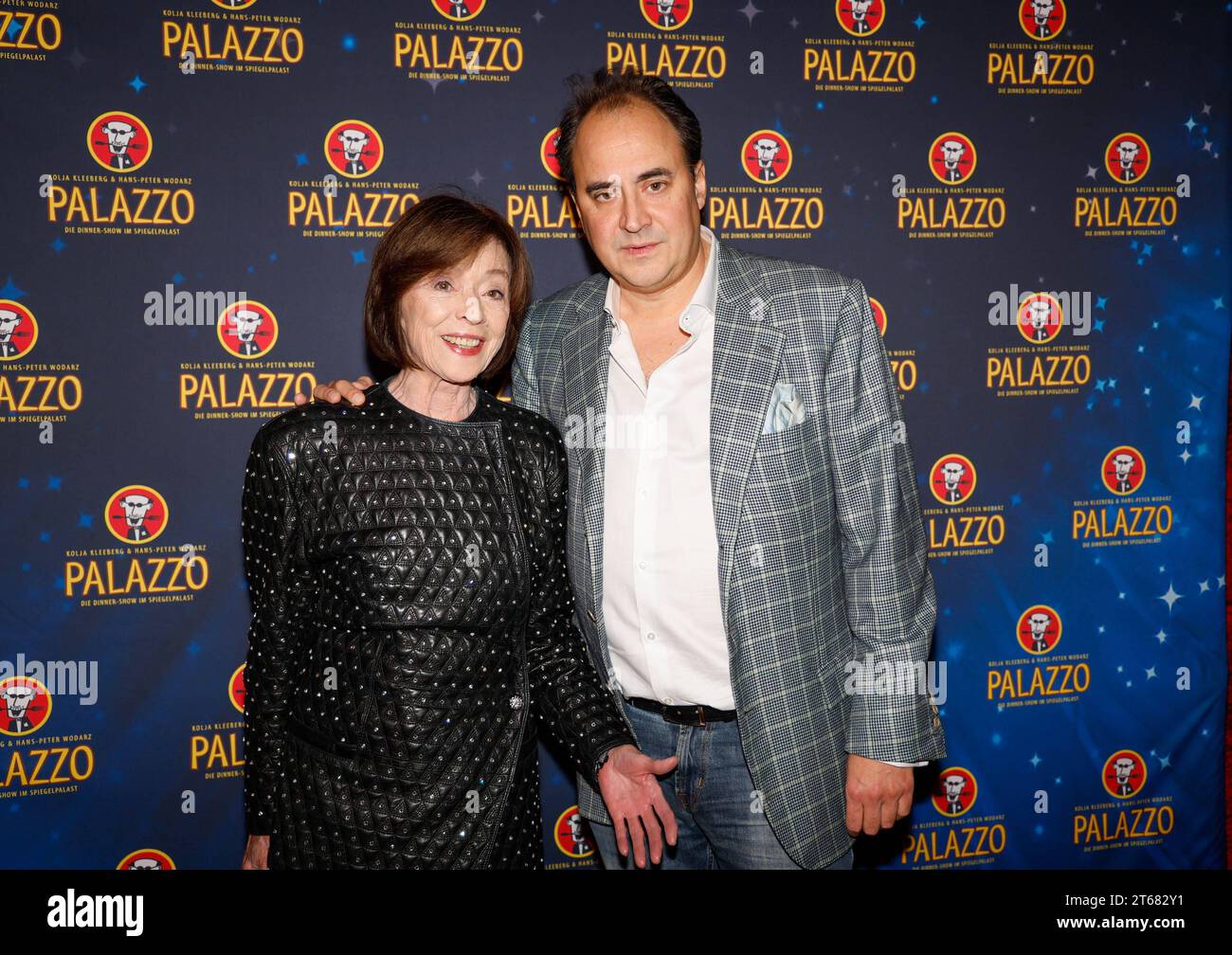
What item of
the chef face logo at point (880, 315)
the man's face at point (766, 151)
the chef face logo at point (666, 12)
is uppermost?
the chef face logo at point (666, 12)

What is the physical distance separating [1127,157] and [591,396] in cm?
219

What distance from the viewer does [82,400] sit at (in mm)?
2436

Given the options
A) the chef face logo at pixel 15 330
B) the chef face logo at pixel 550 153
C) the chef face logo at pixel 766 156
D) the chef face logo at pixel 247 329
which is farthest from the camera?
the chef face logo at pixel 766 156

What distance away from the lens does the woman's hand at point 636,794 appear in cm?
173

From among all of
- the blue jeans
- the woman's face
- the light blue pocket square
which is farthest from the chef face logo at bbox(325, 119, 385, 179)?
the blue jeans

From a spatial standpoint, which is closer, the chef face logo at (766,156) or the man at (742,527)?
the man at (742,527)

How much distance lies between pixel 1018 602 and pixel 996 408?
25.3 inches

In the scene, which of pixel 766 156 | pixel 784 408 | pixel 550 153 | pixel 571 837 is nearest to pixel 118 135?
pixel 550 153

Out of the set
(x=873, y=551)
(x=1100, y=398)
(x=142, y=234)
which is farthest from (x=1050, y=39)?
(x=142, y=234)

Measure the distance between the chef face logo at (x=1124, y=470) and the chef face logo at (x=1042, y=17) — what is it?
1362mm

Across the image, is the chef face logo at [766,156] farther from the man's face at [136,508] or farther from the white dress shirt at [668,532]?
the man's face at [136,508]

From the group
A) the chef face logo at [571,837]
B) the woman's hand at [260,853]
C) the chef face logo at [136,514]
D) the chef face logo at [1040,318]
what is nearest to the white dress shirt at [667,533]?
the woman's hand at [260,853]

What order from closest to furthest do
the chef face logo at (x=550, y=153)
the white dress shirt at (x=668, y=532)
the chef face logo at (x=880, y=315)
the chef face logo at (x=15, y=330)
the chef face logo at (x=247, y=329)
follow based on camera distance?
the white dress shirt at (x=668, y=532), the chef face logo at (x=15, y=330), the chef face logo at (x=247, y=329), the chef face logo at (x=550, y=153), the chef face logo at (x=880, y=315)

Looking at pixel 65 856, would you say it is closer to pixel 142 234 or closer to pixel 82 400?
pixel 82 400
